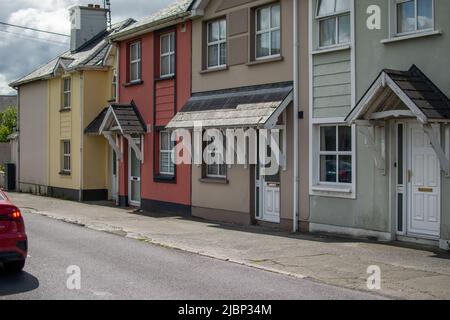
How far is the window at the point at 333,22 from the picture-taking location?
13922 mm

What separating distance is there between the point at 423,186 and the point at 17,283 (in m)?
7.56

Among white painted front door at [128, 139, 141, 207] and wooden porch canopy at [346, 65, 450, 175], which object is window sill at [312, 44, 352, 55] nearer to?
wooden porch canopy at [346, 65, 450, 175]

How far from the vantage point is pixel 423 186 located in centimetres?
1231

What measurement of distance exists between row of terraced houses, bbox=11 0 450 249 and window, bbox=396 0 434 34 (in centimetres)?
2

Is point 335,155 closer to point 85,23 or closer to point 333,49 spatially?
point 333,49

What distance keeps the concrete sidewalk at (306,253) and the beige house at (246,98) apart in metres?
0.74

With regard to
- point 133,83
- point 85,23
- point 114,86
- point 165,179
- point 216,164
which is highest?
point 85,23

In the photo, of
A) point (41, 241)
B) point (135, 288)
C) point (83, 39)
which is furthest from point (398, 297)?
point (83, 39)

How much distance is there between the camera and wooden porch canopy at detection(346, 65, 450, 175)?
11.2m

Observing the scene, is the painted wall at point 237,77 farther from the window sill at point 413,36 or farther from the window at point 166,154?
the window sill at point 413,36

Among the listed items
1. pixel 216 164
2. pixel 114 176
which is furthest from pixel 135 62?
pixel 216 164

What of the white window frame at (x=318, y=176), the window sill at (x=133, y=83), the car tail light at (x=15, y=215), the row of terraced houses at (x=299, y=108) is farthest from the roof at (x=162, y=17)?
the car tail light at (x=15, y=215)

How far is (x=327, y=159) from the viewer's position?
14508mm
